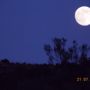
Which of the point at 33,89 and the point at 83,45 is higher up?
the point at 83,45

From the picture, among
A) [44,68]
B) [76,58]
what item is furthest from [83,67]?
[44,68]

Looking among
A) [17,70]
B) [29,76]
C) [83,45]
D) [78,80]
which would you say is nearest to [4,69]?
[17,70]

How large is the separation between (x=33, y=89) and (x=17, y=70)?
7695 millimetres

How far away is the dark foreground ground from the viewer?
111 feet

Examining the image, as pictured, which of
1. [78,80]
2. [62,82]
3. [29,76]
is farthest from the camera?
[29,76]

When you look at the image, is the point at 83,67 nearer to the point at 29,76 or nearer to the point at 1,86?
the point at 29,76

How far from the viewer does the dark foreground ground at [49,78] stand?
33.7 metres

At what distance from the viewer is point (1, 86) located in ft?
112

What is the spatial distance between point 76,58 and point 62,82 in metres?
5.76

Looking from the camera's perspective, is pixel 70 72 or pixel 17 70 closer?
pixel 70 72

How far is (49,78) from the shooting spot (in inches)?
1442

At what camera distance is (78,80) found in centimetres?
3266

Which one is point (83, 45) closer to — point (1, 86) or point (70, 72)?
point (70, 72)

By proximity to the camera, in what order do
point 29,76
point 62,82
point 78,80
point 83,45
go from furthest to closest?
point 83,45, point 29,76, point 62,82, point 78,80
